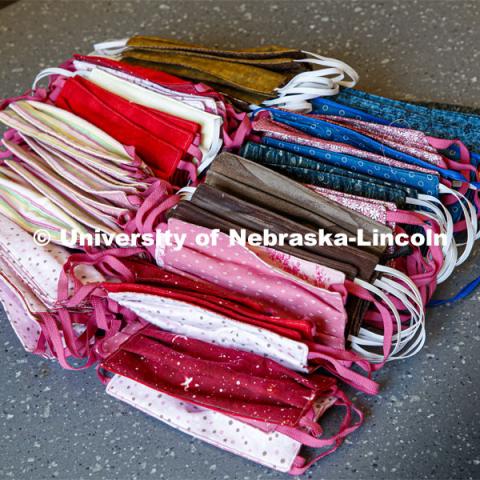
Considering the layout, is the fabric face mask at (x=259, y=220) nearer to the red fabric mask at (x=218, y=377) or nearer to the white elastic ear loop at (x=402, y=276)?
the white elastic ear loop at (x=402, y=276)

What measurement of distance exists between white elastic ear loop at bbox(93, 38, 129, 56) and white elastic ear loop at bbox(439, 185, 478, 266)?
32.1 inches

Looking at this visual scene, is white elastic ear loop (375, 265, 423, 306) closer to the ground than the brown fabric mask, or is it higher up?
closer to the ground

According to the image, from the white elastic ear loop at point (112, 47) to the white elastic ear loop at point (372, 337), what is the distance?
2.76 ft

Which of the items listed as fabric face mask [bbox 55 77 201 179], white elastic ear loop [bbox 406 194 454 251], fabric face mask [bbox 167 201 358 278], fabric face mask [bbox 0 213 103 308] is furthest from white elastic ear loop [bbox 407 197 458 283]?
fabric face mask [bbox 0 213 103 308]

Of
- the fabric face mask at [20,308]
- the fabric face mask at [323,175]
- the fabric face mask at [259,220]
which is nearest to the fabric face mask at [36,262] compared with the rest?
the fabric face mask at [20,308]

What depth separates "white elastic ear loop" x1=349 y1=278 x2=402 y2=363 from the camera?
3.64ft

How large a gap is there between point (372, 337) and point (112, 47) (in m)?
0.93

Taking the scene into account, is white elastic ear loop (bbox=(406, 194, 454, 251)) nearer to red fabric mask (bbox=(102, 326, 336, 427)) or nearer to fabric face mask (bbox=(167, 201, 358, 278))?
fabric face mask (bbox=(167, 201, 358, 278))

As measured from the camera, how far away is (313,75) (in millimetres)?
1386

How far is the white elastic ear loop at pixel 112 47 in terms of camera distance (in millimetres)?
1566

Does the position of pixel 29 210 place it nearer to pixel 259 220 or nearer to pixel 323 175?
pixel 259 220

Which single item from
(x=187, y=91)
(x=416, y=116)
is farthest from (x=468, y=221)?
(x=187, y=91)

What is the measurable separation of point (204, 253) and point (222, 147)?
0.28 meters

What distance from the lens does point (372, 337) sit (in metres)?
1.16
